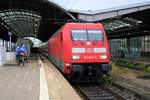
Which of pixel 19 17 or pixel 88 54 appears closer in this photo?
pixel 88 54

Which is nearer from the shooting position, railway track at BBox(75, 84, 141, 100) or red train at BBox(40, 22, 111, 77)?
railway track at BBox(75, 84, 141, 100)

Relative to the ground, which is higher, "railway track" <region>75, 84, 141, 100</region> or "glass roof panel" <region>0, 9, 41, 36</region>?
"glass roof panel" <region>0, 9, 41, 36</region>

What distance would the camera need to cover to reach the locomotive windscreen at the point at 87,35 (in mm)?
22328

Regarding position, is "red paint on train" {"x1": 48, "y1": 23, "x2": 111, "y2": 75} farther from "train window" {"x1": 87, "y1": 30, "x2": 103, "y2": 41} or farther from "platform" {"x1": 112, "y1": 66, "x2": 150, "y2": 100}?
"platform" {"x1": 112, "y1": 66, "x2": 150, "y2": 100}

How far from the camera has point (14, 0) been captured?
5125 centimetres

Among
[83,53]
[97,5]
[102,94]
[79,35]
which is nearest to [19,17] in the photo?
[97,5]

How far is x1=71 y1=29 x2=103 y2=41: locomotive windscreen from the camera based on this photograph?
73.3ft

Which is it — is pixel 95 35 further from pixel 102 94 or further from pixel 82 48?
pixel 102 94

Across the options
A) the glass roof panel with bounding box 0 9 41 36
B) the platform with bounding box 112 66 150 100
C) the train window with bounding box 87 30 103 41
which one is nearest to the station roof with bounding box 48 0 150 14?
the platform with bounding box 112 66 150 100

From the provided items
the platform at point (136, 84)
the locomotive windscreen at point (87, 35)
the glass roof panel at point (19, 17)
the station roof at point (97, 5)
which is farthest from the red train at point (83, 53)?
the glass roof panel at point (19, 17)

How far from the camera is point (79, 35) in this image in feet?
73.7

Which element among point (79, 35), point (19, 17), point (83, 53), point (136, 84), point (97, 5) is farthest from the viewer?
point (19, 17)

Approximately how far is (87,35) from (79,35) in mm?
460

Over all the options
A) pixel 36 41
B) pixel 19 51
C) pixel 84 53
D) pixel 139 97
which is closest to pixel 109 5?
pixel 19 51
